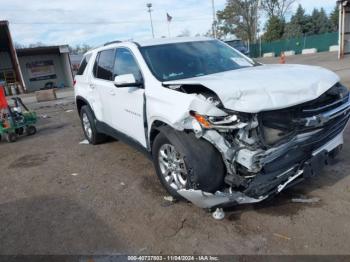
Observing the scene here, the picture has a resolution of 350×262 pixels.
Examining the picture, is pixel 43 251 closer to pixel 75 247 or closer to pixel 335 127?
pixel 75 247

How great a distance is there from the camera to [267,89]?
9.77ft

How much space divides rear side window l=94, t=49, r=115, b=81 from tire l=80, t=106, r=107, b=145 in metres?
0.86

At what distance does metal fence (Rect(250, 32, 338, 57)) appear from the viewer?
38.4 metres

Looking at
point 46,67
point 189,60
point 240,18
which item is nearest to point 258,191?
point 189,60

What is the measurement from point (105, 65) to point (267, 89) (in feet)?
10.7

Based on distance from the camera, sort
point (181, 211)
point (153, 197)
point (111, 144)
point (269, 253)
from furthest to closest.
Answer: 1. point (111, 144)
2. point (153, 197)
3. point (181, 211)
4. point (269, 253)

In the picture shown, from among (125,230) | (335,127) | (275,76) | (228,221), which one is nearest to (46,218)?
(125,230)

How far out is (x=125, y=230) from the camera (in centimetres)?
339

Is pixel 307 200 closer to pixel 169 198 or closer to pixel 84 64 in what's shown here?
pixel 169 198

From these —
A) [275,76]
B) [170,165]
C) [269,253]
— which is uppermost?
→ [275,76]

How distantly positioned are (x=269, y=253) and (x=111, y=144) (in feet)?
14.5

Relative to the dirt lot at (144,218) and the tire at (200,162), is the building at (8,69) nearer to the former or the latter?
the dirt lot at (144,218)

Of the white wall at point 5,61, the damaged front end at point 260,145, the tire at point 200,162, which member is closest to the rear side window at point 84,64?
the tire at point 200,162

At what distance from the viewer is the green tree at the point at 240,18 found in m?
55.2
